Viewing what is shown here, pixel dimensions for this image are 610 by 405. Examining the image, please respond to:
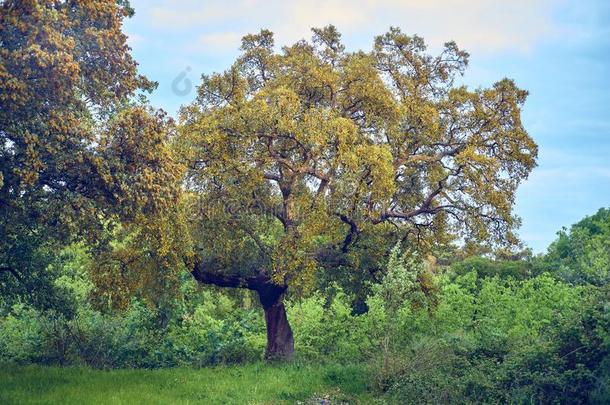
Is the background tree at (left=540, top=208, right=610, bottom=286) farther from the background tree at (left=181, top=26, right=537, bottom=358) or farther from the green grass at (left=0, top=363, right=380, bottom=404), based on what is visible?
the green grass at (left=0, top=363, right=380, bottom=404)

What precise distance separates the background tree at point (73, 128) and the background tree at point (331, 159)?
16.6ft

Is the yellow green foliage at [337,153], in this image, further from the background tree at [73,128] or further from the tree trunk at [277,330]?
the background tree at [73,128]

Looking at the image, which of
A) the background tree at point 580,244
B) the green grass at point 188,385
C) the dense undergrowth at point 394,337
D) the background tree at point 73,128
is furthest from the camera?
the background tree at point 580,244

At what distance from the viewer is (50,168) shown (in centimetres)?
1700

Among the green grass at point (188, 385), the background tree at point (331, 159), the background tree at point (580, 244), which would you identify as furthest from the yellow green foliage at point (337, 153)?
the background tree at point (580, 244)

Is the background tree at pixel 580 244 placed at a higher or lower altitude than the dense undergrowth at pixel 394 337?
higher

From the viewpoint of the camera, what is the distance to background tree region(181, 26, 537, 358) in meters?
23.0

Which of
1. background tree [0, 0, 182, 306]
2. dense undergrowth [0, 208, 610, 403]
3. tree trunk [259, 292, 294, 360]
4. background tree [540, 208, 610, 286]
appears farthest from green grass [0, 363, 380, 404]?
background tree [540, 208, 610, 286]

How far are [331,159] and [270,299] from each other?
6.03m

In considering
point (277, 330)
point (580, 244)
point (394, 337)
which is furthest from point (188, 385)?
point (580, 244)

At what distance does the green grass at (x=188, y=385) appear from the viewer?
1880 centimetres

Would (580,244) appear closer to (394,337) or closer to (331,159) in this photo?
(394,337)

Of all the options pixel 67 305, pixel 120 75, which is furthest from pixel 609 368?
pixel 67 305

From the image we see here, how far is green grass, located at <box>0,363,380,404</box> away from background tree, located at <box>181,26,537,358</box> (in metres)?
→ 3.17
